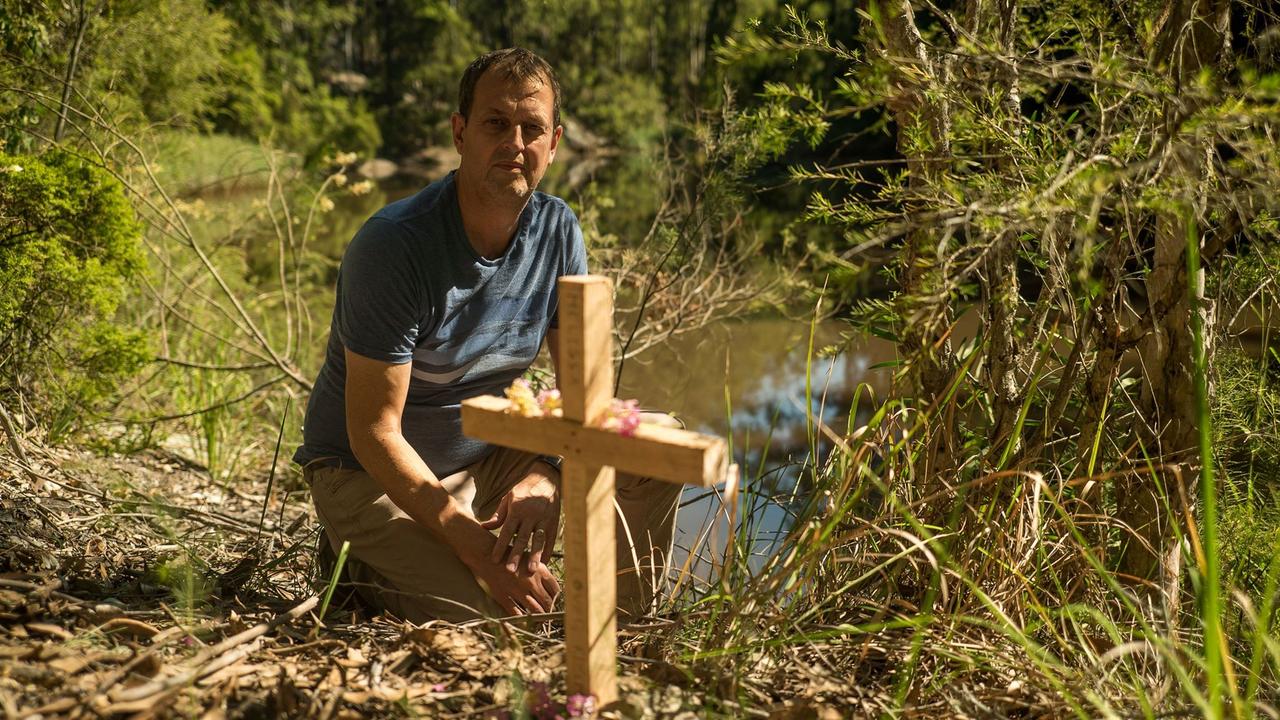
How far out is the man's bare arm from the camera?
7.65 feet

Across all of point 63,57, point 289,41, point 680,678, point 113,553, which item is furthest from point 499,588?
point 289,41

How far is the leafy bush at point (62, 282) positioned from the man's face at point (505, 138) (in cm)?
178

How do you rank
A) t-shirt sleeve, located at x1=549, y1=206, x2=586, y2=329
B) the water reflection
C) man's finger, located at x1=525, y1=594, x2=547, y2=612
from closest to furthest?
man's finger, located at x1=525, y1=594, x2=547, y2=612
t-shirt sleeve, located at x1=549, y1=206, x2=586, y2=329
the water reflection

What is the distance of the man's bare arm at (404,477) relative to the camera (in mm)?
2332

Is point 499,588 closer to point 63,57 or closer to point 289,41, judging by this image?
point 63,57

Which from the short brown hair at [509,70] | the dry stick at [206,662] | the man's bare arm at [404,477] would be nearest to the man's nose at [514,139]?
the short brown hair at [509,70]

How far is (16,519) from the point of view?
2.51 m

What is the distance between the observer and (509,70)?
2.54 meters

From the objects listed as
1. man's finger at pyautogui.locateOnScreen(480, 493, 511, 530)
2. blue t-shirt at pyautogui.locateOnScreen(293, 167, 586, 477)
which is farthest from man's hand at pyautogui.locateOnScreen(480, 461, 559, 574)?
blue t-shirt at pyautogui.locateOnScreen(293, 167, 586, 477)

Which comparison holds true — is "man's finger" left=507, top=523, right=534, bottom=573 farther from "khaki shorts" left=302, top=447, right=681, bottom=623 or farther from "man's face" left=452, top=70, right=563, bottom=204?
"man's face" left=452, top=70, right=563, bottom=204

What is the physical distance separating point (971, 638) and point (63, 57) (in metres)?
5.40

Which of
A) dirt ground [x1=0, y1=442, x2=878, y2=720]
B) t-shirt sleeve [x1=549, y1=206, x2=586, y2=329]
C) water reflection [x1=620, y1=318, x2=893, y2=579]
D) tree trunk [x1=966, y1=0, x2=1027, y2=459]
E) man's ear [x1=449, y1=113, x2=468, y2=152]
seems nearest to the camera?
dirt ground [x1=0, y1=442, x2=878, y2=720]

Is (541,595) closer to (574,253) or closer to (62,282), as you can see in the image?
(574,253)

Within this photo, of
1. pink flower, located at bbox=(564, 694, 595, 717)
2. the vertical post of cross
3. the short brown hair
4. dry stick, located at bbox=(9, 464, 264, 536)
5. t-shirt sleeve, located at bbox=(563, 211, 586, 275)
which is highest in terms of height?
the short brown hair
